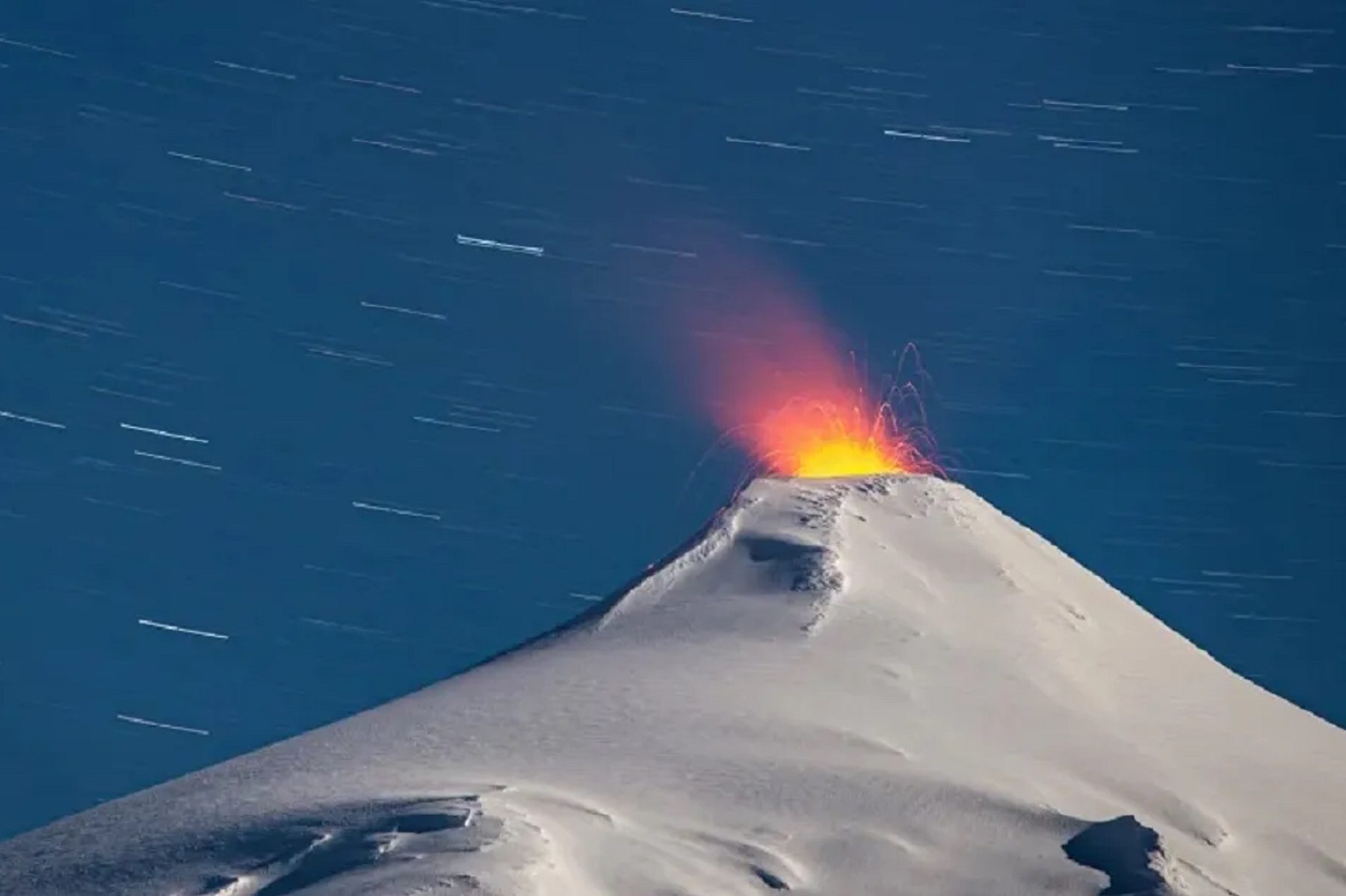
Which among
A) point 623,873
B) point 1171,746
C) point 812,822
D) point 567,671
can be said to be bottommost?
point 623,873

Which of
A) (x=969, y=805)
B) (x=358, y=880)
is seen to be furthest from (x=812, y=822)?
(x=358, y=880)

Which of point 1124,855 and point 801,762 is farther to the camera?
point 801,762

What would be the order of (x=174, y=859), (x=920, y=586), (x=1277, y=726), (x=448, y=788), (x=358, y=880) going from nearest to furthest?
(x=358, y=880), (x=174, y=859), (x=448, y=788), (x=1277, y=726), (x=920, y=586)

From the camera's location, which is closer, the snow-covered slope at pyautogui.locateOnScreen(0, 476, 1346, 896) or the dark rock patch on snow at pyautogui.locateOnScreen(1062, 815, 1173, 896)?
the snow-covered slope at pyautogui.locateOnScreen(0, 476, 1346, 896)

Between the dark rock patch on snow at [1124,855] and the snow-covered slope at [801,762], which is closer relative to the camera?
the snow-covered slope at [801,762]

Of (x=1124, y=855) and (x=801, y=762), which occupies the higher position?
(x=801, y=762)

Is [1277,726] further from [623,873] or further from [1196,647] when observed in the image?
[623,873]

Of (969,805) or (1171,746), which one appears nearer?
(969,805)

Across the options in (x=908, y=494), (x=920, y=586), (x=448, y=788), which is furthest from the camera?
(x=908, y=494)
